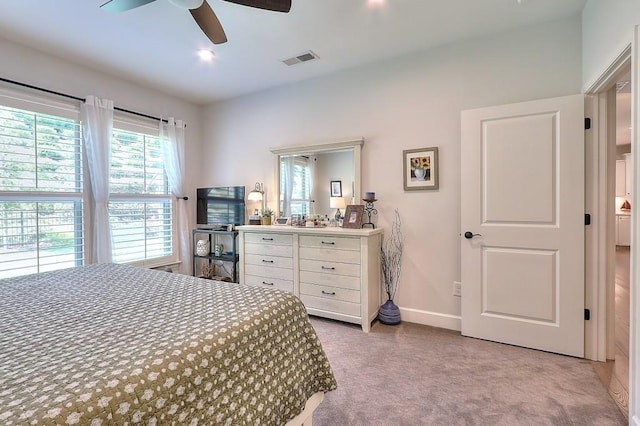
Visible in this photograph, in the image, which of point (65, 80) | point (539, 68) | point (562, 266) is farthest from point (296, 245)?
point (65, 80)

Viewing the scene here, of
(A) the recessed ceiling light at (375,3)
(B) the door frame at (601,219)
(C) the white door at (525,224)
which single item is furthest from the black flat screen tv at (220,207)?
(B) the door frame at (601,219)

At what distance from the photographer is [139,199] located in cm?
360

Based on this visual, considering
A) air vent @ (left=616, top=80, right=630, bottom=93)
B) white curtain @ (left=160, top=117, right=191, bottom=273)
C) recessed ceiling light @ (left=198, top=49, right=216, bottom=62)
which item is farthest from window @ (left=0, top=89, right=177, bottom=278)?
air vent @ (left=616, top=80, right=630, bottom=93)

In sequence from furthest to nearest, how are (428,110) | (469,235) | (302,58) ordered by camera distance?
(302,58)
(428,110)
(469,235)

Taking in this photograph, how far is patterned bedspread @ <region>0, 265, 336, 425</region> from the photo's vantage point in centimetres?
73

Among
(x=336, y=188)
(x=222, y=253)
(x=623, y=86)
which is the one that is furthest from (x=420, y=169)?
(x=222, y=253)

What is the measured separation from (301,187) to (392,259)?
1328 millimetres

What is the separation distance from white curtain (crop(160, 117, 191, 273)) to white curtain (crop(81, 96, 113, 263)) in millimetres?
691

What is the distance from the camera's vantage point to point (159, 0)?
2.10m

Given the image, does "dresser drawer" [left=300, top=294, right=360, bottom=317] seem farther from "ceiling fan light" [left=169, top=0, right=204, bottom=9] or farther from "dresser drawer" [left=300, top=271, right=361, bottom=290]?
"ceiling fan light" [left=169, top=0, right=204, bottom=9]

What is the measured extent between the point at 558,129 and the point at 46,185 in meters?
4.40

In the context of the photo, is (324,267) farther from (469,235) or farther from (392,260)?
(469,235)

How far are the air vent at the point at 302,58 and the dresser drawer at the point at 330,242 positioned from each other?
1753 mm

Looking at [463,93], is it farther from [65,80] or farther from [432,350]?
[65,80]
